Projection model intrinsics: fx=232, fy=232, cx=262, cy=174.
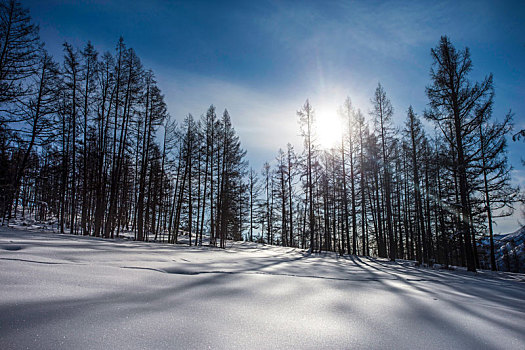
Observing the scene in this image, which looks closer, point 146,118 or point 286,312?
point 286,312

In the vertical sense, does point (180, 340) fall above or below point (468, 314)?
above

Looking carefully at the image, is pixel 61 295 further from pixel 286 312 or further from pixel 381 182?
pixel 381 182


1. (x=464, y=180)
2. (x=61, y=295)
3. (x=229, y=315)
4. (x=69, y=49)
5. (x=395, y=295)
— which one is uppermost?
(x=69, y=49)

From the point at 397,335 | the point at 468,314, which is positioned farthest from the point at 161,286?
the point at 468,314

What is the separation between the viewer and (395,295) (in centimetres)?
285

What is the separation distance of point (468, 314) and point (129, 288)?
3226mm

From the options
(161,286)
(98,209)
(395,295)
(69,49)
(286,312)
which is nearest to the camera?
(286,312)

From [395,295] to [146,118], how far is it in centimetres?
1773

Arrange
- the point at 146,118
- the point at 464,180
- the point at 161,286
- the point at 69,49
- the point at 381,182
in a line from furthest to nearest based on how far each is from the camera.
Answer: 1. the point at 381,182
2. the point at 146,118
3. the point at 69,49
4. the point at 464,180
5. the point at 161,286

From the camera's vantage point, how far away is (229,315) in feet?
5.69

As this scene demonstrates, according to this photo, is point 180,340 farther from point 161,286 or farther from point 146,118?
point 146,118

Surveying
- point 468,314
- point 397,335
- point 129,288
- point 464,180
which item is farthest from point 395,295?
point 464,180

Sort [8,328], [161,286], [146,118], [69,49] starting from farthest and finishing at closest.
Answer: [146,118] → [69,49] → [161,286] → [8,328]

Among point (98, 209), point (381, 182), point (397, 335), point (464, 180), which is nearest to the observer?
point (397, 335)
